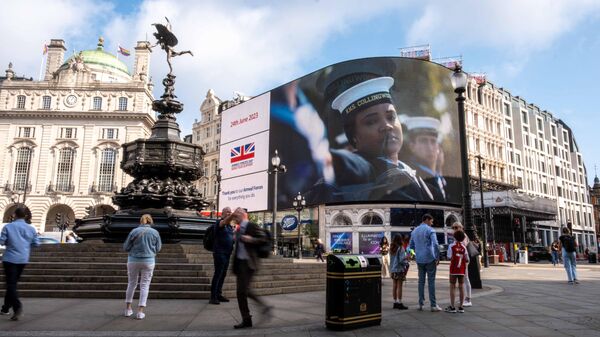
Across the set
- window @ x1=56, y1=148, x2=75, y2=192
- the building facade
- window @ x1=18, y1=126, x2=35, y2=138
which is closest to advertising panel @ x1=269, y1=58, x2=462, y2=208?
the building facade

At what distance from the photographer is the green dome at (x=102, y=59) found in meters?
66.6

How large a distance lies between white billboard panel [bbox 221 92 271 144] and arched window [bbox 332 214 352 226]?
1588 centimetres

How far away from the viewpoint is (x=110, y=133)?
61.2 m

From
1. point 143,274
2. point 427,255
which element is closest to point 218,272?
point 143,274

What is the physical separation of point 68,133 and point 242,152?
25.3 metres

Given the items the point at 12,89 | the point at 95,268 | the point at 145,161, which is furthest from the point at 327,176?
the point at 12,89

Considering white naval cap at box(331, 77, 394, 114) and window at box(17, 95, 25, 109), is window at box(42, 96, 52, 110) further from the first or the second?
white naval cap at box(331, 77, 394, 114)

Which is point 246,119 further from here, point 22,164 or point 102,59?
point 22,164

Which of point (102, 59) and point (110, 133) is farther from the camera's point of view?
point (102, 59)

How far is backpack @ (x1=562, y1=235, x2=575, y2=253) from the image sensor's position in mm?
13562

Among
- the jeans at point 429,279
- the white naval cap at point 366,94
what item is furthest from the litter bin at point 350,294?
the white naval cap at point 366,94

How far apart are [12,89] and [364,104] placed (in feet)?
166

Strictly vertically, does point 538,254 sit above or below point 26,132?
below

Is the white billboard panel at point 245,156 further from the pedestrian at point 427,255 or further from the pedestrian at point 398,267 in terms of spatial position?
the pedestrian at point 427,255
